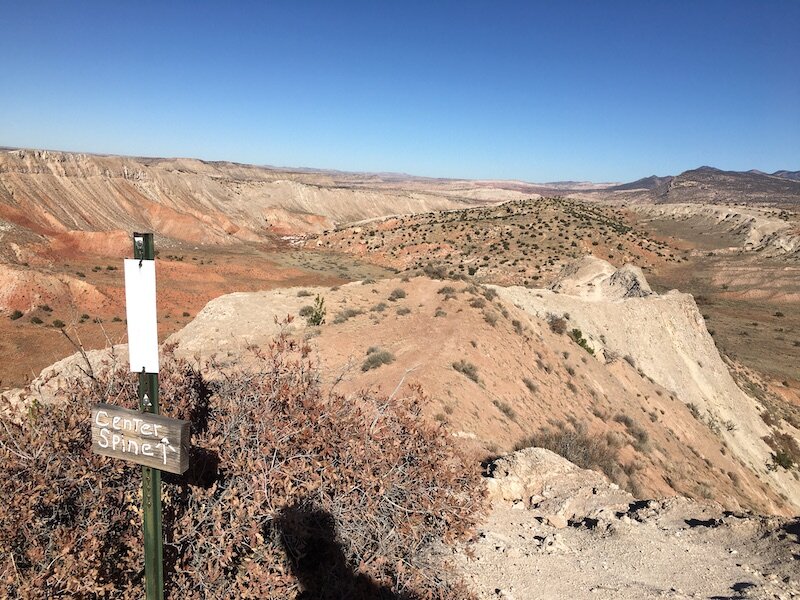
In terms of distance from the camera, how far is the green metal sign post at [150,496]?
2859 millimetres

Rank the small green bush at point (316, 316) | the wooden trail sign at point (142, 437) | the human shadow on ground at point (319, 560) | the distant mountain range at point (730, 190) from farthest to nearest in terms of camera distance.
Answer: the distant mountain range at point (730, 190) < the small green bush at point (316, 316) < the human shadow on ground at point (319, 560) < the wooden trail sign at point (142, 437)

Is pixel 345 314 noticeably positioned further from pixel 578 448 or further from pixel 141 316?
pixel 141 316

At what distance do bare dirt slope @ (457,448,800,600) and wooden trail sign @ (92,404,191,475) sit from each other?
9.84 feet

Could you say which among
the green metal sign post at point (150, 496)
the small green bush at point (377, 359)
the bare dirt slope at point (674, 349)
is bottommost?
the bare dirt slope at point (674, 349)

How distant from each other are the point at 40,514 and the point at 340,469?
2130mm

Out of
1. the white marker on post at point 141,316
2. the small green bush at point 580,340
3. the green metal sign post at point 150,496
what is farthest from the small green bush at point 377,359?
the small green bush at point 580,340

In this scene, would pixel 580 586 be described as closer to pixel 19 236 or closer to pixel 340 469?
pixel 340 469

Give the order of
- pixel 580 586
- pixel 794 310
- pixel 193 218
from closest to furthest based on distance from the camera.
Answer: pixel 580 586
pixel 794 310
pixel 193 218

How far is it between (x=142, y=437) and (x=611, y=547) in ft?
18.2

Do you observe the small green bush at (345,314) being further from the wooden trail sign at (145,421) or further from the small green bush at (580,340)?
the wooden trail sign at (145,421)

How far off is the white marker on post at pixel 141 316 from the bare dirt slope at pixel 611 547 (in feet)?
11.1

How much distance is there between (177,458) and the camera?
2.79 m

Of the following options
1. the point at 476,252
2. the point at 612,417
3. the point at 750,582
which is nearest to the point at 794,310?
the point at 476,252

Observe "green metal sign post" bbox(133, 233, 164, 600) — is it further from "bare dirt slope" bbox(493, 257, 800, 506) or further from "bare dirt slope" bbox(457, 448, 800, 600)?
"bare dirt slope" bbox(493, 257, 800, 506)
